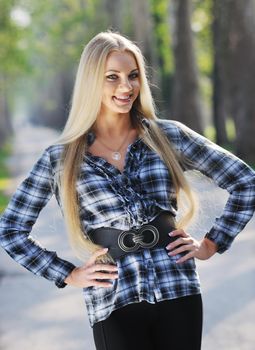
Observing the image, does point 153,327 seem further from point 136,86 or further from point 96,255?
point 136,86

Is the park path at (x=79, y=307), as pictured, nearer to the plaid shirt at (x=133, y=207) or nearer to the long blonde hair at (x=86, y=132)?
the plaid shirt at (x=133, y=207)

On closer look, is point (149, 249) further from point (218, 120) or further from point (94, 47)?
point (218, 120)

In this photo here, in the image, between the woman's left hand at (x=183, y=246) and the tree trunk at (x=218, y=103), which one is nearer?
the woman's left hand at (x=183, y=246)

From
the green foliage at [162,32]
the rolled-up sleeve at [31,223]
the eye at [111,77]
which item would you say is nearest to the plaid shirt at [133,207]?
the rolled-up sleeve at [31,223]

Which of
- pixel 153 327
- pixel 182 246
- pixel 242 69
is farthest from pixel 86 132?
pixel 242 69

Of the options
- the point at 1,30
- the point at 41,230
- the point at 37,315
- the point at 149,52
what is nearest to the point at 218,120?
the point at 149,52

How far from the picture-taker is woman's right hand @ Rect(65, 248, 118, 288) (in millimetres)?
3170

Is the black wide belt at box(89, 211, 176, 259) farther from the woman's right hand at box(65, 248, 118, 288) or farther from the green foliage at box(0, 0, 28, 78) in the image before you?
the green foliage at box(0, 0, 28, 78)

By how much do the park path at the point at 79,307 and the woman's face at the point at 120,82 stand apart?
739mm

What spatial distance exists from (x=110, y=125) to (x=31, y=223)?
55 centimetres

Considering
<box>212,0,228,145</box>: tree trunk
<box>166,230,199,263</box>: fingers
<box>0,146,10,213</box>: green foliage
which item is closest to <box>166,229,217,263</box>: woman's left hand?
<box>166,230,199,263</box>: fingers

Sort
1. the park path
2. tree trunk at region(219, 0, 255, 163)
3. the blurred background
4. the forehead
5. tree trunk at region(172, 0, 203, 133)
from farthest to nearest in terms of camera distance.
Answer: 1. tree trunk at region(172, 0, 203, 133)
2. the blurred background
3. tree trunk at region(219, 0, 255, 163)
4. the park path
5. the forehead

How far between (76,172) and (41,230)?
8.35 m

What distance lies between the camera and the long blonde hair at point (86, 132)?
3.29 metres
